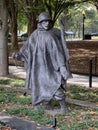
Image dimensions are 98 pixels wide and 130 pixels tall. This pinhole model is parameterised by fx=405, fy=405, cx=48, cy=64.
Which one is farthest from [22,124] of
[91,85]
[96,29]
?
[96,29]

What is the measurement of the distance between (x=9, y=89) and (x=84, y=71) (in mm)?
5991

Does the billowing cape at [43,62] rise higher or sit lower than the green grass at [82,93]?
higher

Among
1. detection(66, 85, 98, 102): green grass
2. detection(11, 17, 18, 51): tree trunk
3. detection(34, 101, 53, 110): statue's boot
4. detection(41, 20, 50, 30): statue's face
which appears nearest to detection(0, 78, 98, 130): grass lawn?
detection(66, 85, 98, 102): green grass

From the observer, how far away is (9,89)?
11133 millimetres

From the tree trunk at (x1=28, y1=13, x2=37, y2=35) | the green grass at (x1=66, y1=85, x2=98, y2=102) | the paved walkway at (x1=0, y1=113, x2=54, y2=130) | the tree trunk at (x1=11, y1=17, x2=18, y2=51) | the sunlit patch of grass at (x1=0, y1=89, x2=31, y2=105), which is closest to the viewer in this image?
the paved walkway at (x1=0, y1=113, x2=54, y2=130)

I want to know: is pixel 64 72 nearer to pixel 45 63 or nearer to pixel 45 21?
pixel 45 63

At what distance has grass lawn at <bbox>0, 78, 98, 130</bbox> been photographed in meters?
7.10

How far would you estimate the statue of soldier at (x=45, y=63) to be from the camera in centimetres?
769

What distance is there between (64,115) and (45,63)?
1.07 meters

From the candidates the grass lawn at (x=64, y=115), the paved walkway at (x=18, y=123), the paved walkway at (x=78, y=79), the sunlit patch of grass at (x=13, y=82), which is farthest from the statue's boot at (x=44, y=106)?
the paved walkway at (x=78, y=79)

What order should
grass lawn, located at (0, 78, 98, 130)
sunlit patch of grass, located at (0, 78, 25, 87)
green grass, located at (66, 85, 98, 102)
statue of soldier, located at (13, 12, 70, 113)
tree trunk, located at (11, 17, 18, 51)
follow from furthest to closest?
tree trunk, located at (11, 17, 18, 51) < sunlit patch of grass, located at (0, 78, 25, 87) < green grass, located at (66, 85, 98, 102) < statue of soldier, located at (13, 12, 70, 113) < grass lawn, located at (0, 78, 98, 130)

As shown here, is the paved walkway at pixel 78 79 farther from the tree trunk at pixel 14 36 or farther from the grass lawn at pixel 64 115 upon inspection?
the tree trunk at pixel 14 36

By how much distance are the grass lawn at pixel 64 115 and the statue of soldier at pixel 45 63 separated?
323mm

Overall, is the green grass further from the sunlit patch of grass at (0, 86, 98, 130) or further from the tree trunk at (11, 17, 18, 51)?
the tree trunk at (11, 17, 18, 51)
